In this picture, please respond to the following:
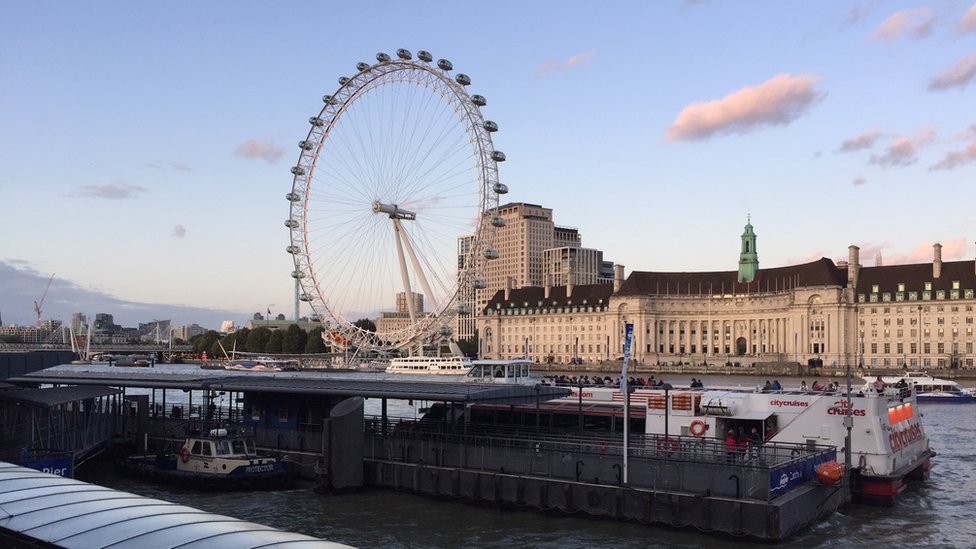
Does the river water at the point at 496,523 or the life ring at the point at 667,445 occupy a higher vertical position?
the life ring at the point at 667,445

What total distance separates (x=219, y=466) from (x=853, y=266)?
168563 mm

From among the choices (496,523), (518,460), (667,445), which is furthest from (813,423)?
(496,523)

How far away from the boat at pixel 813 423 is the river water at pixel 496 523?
1.37 m

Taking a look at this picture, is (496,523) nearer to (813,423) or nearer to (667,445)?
(667,445)

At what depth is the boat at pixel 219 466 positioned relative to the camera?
37.4 m

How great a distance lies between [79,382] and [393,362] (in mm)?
52486

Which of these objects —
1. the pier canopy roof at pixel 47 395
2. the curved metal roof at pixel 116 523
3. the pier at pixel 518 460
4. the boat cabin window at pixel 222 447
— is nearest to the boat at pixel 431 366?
the pier at pixel 518 460

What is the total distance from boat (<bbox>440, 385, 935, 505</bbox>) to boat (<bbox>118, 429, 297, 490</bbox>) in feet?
26.5

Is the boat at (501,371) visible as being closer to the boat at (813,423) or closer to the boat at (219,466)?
the boat at (813,423)

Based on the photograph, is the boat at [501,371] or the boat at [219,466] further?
the boat at [501,371]

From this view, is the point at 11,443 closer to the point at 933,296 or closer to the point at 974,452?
the point at 974,452

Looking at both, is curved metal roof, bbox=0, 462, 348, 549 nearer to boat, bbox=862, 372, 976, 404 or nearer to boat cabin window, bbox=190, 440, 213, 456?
boat cabin window, bbox=190, 440, 213, 456

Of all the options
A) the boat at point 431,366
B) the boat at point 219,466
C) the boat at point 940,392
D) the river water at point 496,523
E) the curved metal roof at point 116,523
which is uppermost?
the curved metal roof at point 116,523

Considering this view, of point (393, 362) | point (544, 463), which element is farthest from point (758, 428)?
point (393, 362)
